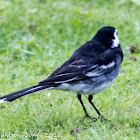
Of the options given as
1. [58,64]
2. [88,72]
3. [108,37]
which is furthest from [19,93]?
[58,64]

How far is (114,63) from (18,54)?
2635mm

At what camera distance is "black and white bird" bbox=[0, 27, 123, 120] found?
4.71 metres

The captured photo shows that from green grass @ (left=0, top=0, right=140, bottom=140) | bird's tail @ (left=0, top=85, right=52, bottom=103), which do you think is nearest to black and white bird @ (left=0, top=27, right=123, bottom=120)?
bird's tail @ (left=0, top=85, right=52, bottom=103)

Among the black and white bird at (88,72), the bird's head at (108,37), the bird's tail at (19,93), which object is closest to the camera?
the bird's tail at (19,93)

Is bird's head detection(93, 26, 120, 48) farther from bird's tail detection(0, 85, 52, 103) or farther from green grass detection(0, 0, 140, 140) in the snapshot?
bird's tail detection(0, 85, 52, 103)

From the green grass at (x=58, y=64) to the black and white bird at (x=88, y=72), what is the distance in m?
0.38

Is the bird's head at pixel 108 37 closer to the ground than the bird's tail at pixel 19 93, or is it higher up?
higher up

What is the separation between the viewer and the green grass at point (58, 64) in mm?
4777

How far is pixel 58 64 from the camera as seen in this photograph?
22.1 ft

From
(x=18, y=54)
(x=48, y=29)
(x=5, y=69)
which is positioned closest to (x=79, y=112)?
(x=5, y=69)

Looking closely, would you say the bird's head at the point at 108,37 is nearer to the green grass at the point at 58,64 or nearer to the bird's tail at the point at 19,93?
the green grass at the point at 58,64

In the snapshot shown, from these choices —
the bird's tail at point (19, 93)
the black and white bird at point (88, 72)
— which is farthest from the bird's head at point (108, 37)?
the bird's tail at point (19, 93)

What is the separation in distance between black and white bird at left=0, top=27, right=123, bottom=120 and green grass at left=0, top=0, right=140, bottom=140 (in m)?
0.38

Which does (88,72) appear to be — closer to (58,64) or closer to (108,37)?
(108,37)
